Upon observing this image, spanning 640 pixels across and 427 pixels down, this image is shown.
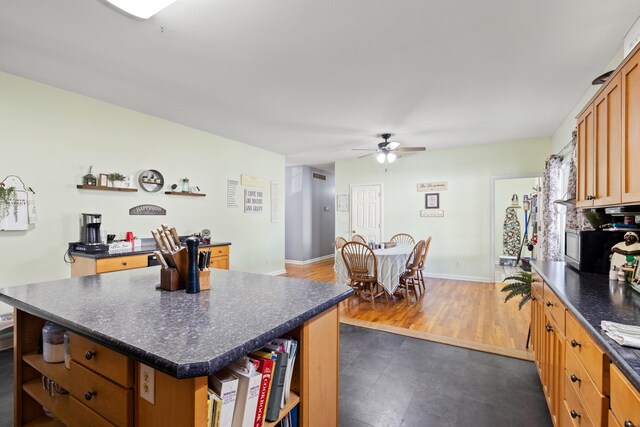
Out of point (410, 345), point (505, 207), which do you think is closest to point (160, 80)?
point (410, 345)

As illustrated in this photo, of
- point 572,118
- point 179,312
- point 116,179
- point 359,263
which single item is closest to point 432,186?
point 572,118

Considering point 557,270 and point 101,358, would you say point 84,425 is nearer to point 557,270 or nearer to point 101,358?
point 101,358

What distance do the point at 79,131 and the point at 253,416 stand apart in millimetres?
3620

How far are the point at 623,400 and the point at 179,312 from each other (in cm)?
139

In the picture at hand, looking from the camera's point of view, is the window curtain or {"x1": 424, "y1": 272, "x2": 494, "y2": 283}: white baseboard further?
{"x1": 424, "y1": 272, "x2": 494, "y2": 283}: white baseboard

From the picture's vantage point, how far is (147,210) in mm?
3785

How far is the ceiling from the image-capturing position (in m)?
1.87

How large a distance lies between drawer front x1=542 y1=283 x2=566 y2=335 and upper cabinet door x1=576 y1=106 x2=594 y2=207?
67 cm

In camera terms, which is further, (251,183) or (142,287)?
(251,183)

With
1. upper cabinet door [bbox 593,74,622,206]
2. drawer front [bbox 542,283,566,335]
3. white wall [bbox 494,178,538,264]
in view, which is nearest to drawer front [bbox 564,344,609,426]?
drawer front [bbox 542,283,566,335]

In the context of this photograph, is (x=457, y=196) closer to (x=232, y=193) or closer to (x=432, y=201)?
(x=432, y=201)

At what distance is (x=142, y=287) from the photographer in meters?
1.46

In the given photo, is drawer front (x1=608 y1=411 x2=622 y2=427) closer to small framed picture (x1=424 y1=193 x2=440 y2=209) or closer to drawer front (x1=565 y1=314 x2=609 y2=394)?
drawer front (x1=565 y1=314 x2=609 y2=394)

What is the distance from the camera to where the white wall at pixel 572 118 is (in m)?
2.38
